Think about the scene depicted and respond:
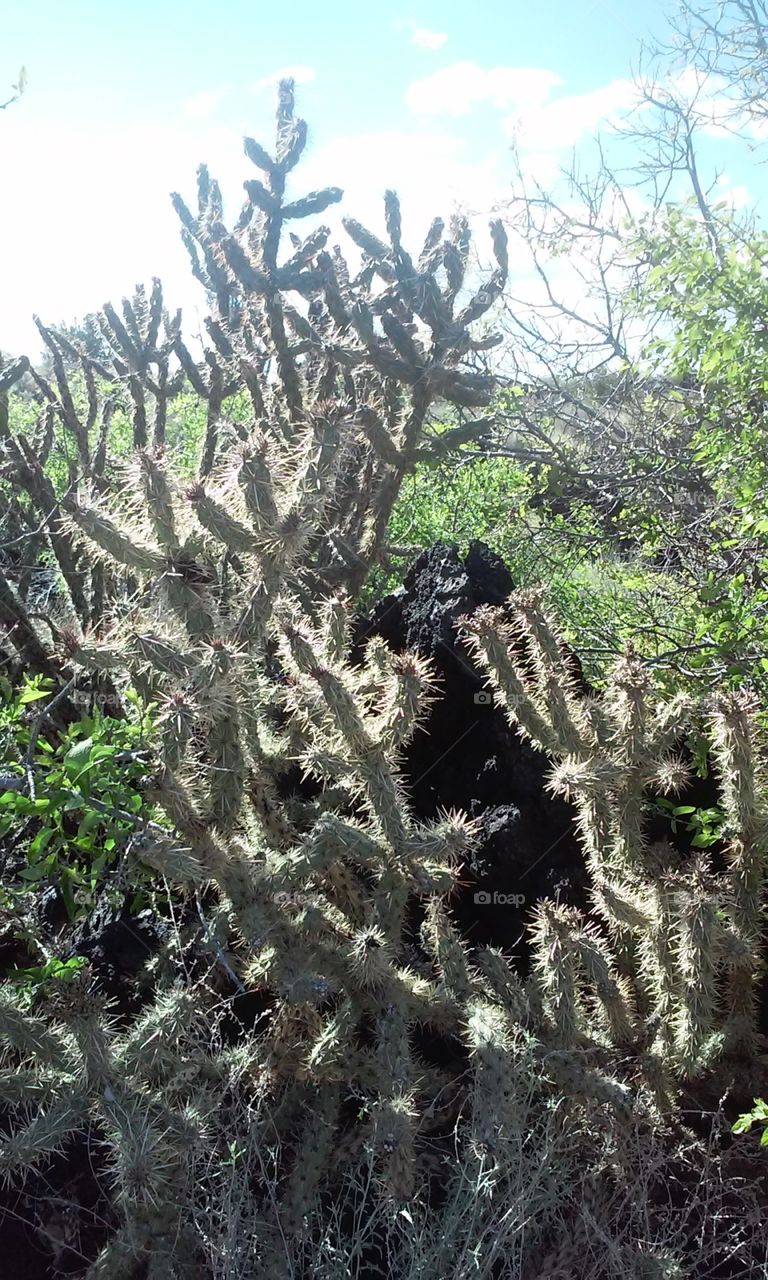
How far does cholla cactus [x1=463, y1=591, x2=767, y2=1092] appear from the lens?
2.74 m

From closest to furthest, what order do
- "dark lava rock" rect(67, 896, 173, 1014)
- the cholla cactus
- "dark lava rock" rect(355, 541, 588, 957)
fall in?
the cholla cactus < "dark lava rock" rect(67, 896, 173, 1014) < "dark lava rock" rect(355, 541, 588, 957)

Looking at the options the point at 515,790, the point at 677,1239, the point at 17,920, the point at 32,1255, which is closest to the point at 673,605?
the point at 515,790

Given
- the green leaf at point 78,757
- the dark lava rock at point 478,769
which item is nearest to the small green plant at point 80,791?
the green leaf at point 78,757

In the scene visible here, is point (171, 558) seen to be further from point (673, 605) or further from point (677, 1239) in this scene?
point (673, 605)

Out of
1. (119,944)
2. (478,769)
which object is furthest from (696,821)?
(119,944)

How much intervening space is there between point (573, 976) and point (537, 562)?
3.43m

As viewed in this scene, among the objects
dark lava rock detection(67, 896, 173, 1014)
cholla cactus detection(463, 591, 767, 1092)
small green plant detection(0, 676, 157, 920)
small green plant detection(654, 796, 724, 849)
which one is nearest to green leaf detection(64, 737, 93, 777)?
small green plant detection(0, 676, 157, 920)

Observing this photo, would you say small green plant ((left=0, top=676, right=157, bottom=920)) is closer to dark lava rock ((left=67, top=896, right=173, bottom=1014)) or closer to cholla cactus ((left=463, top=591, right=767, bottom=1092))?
dark lava rock ((left=67, top=896, right=173, bottom=1014))

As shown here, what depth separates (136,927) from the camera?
3211 mm

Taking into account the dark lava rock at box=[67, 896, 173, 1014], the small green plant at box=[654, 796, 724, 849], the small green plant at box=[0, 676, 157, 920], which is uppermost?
the small green plant at box=[0, 676, 157, 920]

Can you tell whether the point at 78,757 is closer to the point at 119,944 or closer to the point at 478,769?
the point at 119,944

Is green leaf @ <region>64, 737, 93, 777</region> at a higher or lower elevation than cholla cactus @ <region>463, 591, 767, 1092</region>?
higher

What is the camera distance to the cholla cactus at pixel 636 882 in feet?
8.99

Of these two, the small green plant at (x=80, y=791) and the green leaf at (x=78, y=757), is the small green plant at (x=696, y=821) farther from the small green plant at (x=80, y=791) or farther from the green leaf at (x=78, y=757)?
the green leaf at (x=78, y=757)
